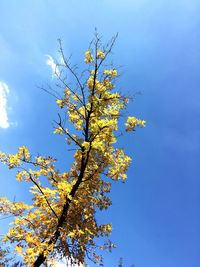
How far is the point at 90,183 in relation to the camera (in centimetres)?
1213

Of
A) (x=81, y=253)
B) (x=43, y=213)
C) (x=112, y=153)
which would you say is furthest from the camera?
(x=112, y=153)

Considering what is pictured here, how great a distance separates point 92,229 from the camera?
11.4 metres

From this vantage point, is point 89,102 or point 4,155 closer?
point 4,155

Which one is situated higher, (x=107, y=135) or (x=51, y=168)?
(x=107, y=135)

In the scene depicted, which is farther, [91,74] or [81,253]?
[91,74]

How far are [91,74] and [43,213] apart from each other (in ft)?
17.9

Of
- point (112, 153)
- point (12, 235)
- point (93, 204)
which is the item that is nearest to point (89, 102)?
point (112, 153)

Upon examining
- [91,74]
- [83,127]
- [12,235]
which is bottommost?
[12,235]

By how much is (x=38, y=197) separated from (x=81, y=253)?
2364 millimetres

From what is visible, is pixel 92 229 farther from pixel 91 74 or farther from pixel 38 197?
pixel 91 74

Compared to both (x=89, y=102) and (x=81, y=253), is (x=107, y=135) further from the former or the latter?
(x=81, y=253)

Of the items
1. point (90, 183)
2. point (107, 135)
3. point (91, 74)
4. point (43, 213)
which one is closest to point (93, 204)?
point (90, 183)

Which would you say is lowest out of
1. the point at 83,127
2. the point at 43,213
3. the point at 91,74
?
the point at 43,213

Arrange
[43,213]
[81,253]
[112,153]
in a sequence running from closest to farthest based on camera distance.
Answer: [81,253], [43,213], [112,153]
